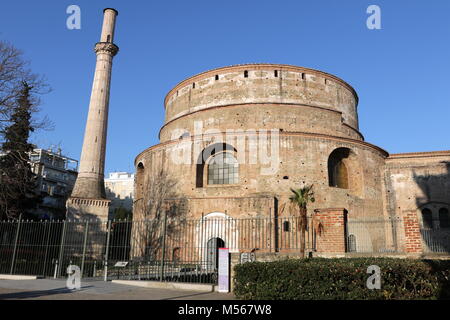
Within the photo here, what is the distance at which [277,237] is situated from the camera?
18297 millimetres

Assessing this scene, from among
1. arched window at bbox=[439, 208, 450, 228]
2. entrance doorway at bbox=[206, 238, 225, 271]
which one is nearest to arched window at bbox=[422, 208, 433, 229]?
arched window at bbox=[439, 208, 450, 228]

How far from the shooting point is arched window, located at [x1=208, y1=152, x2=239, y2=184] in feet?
69.3

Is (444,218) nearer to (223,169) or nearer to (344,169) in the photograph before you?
(344,169)

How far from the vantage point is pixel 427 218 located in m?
23.2

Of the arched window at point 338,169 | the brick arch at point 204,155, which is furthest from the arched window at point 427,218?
the brick arch at point 204,155

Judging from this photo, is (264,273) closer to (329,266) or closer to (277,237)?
(329,266)

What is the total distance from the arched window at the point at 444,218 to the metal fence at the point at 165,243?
2.29ft

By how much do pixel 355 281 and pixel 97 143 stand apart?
20.4 metres

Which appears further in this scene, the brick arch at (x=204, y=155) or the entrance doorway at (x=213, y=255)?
the brick arch at (x=204, y=155)

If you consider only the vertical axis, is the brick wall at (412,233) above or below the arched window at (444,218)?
below

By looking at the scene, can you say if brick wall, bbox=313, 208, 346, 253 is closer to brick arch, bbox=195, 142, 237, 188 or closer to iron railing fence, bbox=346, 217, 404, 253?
iron railing fence, bbox=346, 217, 404, 253

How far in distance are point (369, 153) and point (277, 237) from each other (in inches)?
343

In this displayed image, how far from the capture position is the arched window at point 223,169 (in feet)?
69.3

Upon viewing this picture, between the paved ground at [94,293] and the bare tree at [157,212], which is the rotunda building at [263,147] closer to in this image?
the bare tree at [157,212]
